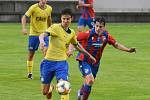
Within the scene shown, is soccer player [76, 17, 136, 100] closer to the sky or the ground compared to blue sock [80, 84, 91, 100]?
closer to the sky

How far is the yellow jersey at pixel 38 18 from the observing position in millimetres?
17344

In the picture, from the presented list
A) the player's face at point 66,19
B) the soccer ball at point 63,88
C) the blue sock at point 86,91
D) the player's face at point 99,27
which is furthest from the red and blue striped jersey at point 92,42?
the soccer ball at point 63,88

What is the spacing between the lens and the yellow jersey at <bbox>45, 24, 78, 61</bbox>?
1203 centimetres

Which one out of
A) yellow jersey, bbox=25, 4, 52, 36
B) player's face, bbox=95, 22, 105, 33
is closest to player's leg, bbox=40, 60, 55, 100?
player's face, bbox=95, 22, 105, 33

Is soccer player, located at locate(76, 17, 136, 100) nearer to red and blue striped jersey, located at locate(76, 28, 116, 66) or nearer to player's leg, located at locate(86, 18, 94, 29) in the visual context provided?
red and blue striped jersey, located at locate(76, 28, 116, 66)

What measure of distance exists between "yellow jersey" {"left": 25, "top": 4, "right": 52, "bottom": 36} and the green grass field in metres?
1.49

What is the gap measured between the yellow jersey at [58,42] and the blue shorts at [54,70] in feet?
0.35

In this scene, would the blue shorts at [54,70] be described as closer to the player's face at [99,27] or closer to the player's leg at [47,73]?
the player's leg at [47,73]

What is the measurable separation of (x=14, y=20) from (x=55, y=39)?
2894 centimetres

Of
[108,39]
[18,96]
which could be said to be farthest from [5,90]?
[108,39]

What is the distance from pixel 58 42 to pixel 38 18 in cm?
544

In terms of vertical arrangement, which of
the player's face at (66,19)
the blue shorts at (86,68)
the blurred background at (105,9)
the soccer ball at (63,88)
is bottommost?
the blurred background at (105,9)

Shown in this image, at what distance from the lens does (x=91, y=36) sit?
42.8 feet

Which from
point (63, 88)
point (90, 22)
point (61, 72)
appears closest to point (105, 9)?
point (90, 22)
